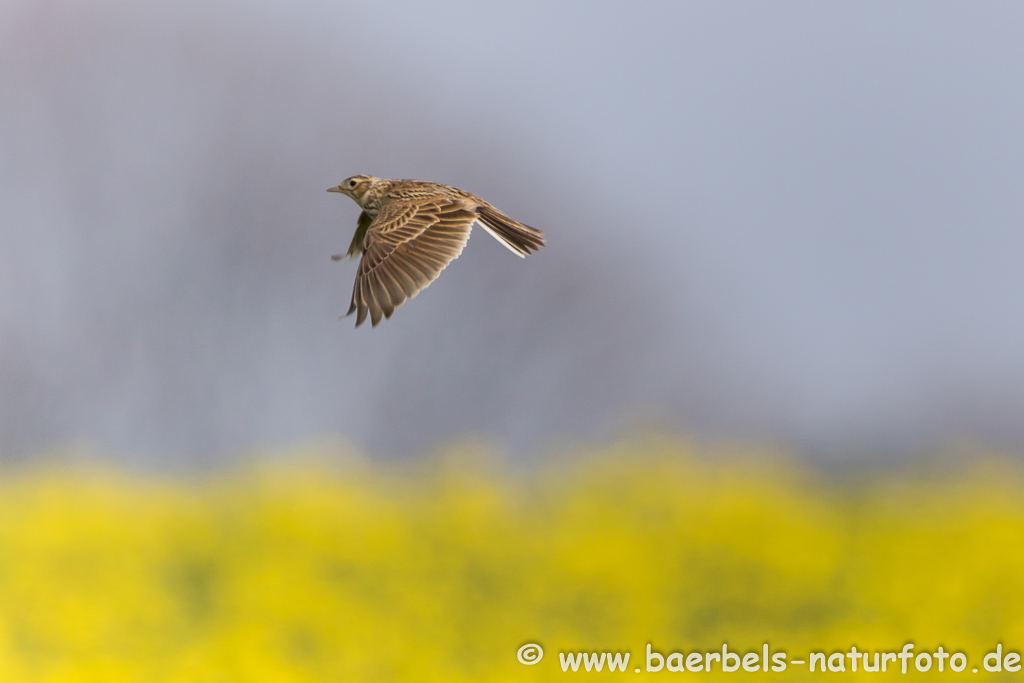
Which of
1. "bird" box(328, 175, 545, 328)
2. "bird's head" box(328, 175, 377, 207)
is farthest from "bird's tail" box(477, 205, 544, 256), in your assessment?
"bird's head" box(328, 175, 377, 207)

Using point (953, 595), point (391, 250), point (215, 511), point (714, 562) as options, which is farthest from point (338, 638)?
point (953, 595)

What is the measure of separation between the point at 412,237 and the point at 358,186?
572mm

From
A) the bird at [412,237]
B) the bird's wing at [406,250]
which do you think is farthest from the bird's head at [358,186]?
the bird's wing at [406,250]

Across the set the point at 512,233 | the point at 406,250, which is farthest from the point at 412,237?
the point at 512,233

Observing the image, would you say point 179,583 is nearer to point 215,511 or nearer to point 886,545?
point 215,511

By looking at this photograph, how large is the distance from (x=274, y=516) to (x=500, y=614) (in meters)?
0.97

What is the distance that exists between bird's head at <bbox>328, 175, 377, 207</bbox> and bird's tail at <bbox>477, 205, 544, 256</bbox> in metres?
0.45

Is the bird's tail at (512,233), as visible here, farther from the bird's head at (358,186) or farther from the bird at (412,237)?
the bird's head at (358,186)

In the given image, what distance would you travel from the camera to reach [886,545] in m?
4.10

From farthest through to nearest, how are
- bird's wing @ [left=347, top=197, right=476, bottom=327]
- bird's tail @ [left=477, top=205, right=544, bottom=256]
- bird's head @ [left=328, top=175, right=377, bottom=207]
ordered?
bird's head @ [left=328, top=175, right=377, bottom=207], bird's tail @ [left=477, top=205, right=544, bottom=256], bird's wing @ [left=347, top=197, right=476, bottom=327]

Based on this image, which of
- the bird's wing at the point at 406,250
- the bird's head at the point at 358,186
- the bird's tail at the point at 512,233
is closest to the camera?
the bird's wing at the point at 406,250

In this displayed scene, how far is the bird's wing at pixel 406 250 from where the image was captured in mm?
2764

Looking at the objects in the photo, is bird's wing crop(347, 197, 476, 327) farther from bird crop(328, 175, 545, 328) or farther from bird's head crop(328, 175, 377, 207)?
bird's head crop(328, 175, 377, 207)

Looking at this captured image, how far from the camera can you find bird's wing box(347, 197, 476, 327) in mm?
2764
